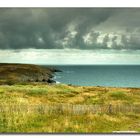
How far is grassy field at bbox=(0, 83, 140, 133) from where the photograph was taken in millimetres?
10008

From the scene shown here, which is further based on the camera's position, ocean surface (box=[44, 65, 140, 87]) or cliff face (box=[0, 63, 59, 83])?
cliff face (box=[0, 63, 59, 83])

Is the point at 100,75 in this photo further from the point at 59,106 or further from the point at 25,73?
the point at 25,73

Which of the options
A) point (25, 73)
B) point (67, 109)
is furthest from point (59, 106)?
point (25, 73)

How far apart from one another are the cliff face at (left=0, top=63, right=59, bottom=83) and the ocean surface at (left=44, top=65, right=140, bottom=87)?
18cm

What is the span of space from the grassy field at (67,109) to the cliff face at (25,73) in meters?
0.13

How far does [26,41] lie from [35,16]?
44 cm

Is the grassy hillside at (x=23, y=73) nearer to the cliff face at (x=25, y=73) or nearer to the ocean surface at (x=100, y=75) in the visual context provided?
the cliff face at (x=25, y=73)

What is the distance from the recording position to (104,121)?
10.1 meters

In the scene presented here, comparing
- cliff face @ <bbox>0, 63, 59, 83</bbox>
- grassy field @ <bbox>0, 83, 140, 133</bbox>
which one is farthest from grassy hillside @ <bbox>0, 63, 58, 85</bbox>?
grassy field @ <bbox>0, 83, 140, 133</bbox>

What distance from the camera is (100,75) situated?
32.8ft

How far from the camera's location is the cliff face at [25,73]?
33.3 ft

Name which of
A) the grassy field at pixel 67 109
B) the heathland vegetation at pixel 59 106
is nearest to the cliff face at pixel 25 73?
the heathland vegetation at pixel 59 106

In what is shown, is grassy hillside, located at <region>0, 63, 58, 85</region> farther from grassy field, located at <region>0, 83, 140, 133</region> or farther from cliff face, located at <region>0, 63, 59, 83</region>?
grassy field, located at <region>0, 83, 140, 133</region>
